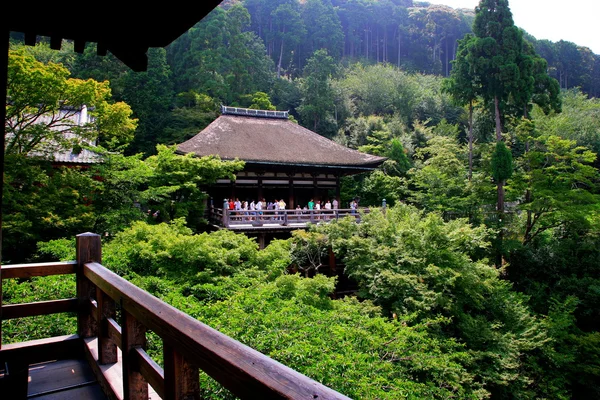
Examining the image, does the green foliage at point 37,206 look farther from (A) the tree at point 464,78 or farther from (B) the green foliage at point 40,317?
(A) the tree at point 464,78

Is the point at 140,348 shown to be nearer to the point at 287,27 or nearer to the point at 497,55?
the point at 497,55

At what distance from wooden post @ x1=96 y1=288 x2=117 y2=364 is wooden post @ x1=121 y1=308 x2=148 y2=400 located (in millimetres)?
580

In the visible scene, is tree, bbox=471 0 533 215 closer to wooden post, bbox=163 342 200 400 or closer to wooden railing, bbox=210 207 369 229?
wooden railing, bbox=210 207 369 229

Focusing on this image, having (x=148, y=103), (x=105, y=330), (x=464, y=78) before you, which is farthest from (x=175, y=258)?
(x=148, y=103)

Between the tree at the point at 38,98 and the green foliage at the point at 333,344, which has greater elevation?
the tree at the point at 38,98

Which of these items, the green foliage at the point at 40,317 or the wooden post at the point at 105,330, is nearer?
the wooden post at the point at 105,330

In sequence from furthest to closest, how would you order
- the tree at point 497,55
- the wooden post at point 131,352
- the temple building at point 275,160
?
1. the tree at point 497,55
2. the temple building at point 275,160
3. the wooden post at point 131,352

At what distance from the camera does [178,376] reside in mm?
1403

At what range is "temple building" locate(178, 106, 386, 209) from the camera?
15.4m

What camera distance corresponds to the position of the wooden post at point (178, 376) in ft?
4.60

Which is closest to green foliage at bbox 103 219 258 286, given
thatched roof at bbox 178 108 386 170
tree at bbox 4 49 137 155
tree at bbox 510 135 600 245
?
tree at bbox 4 49 137 155

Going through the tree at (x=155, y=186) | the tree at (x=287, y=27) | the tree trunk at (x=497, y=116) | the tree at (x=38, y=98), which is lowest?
the tree at (x=155, y=186)

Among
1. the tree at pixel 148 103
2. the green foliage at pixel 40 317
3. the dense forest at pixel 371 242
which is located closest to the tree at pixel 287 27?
the dense forest at pixel 371 242

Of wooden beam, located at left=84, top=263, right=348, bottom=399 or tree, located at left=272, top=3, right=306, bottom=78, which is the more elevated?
tree, located at left=272, top=3, right=306, bottom=78
